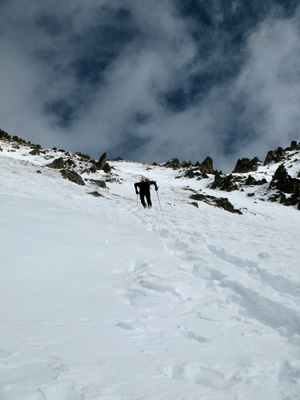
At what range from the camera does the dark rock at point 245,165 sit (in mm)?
66544

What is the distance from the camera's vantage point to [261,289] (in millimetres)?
3514

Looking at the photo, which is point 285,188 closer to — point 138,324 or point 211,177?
point 211,177

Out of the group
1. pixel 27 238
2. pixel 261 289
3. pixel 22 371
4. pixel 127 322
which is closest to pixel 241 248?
pixel 261 289

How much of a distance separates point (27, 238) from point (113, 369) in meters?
3.34

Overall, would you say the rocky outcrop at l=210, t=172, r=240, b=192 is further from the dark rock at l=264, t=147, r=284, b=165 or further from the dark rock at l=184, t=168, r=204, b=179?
the dark rock at l=264, t=147, r=284, b=165

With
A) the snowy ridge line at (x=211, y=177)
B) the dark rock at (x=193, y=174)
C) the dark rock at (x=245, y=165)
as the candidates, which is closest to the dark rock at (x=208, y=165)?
the snowy ridge line at (x=211, y=177)

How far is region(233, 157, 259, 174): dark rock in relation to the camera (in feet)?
218

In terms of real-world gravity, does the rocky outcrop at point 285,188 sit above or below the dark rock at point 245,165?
below

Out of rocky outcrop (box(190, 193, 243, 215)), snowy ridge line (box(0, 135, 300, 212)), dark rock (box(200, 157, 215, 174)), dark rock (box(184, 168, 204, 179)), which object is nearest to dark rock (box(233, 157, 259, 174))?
snowy ridge line (box(0, 135, 300, 212))

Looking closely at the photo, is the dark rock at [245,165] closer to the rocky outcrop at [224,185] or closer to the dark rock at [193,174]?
the dark rock at [193,174]

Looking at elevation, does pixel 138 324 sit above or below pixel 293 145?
below

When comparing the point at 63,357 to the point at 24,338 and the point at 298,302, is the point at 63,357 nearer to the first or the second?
the point at 24,338

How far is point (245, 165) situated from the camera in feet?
220

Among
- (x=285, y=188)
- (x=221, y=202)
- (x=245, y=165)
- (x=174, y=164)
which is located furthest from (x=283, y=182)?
(x=174, y=164)
